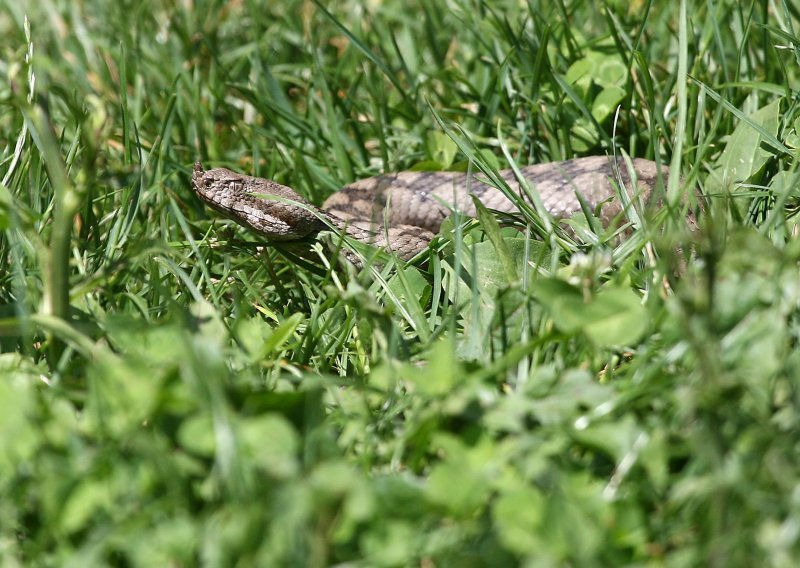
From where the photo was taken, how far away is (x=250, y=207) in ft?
A: 13.1

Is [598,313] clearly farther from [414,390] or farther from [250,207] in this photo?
[250,207]

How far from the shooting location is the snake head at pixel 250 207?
154 inches

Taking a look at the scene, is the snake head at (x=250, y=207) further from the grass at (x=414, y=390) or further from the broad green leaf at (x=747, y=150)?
the broad green leaf at (x=747, y=150)

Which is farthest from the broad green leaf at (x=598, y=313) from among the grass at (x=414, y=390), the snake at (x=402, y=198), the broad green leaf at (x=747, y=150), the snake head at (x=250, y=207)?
the snake head at (x=250, y=207)

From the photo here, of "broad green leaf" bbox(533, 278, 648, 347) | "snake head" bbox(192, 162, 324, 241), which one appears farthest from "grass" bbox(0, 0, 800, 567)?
"snake head" bbox(192, 162, 324, 241)

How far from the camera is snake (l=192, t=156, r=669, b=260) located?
394cm

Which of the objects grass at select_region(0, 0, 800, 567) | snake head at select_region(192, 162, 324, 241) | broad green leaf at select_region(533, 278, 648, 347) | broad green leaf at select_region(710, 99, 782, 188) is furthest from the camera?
snake head at select_region(192, 162, 324, 241)

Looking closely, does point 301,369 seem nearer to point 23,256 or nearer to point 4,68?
point 23,256

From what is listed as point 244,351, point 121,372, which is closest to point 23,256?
point 244,351

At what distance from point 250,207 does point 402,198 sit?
2.60 feet

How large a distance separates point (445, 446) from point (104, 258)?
1.68 m

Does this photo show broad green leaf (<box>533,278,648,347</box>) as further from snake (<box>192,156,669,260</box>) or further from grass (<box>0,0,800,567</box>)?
snake (<box>192,156,669,260</box>)

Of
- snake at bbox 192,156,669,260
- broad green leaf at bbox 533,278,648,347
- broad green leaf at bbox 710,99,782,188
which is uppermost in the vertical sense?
broad green leaf at bbox 533,278,648,347

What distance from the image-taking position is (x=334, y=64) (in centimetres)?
545
